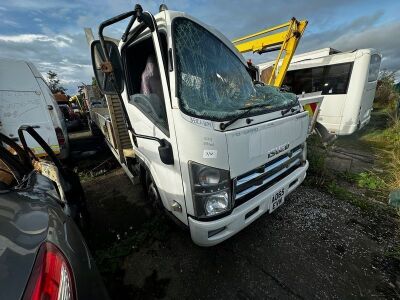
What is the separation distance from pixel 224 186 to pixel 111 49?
1944 millimetres

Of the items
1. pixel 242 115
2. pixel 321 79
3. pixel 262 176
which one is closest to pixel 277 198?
pixel 262 176

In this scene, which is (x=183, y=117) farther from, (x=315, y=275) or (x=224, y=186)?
(x=315, y=275)

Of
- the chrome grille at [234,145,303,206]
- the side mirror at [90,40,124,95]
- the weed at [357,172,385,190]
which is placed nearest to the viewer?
the chrome grille at [234,145,303,206]

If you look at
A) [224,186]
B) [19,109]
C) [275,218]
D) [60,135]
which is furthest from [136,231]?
[19,109]

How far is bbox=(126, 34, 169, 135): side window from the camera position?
221cm

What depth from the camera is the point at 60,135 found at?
5.00 meters

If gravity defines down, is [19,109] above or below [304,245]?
above

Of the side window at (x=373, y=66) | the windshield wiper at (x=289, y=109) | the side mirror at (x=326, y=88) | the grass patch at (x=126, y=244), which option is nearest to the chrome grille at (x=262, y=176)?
the windshield wiper at (x=289, y=109)

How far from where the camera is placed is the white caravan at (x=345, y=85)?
577 cm

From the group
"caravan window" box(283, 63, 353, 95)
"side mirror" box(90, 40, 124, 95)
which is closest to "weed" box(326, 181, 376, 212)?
"caravan window" box(283, 63, 353, 95)

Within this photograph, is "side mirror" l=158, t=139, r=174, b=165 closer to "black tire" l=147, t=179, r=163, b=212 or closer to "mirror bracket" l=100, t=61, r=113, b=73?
"black tire" l=147, t=179, r=163, b=212

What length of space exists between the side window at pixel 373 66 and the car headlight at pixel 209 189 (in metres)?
6.79

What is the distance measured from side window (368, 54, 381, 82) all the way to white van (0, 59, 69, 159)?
8.77 meters

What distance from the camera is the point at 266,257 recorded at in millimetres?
2348
